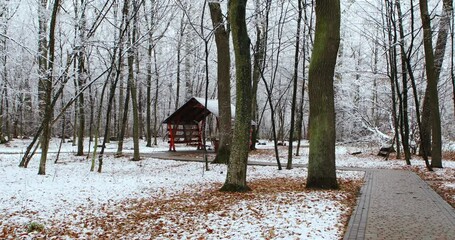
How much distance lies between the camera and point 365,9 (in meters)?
18.0

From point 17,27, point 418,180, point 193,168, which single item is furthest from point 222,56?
point 17,27

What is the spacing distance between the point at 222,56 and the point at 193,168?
461cm

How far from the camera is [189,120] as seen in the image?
23.9 meters

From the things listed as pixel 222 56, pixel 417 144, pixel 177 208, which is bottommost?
pixel 177 208

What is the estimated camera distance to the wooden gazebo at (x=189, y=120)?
20953 millimetres

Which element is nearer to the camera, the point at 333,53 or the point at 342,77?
the point at 333,53

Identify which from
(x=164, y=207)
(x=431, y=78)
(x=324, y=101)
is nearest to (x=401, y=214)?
(x=324, y=101)

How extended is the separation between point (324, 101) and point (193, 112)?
16.0m

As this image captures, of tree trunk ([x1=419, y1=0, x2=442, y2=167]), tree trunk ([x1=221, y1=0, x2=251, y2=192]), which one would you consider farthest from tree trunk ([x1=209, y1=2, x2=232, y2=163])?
tree trunk ([x1=419, y1=0, x2=442, y2=167])

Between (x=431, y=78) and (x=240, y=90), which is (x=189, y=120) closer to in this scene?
(x=431, y=78)

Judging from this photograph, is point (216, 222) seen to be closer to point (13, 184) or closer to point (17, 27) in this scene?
point (13, 184)

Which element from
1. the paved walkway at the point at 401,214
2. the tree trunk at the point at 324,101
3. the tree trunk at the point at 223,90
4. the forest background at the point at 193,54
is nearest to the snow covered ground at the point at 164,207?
the paved walkway at the point at 401,214

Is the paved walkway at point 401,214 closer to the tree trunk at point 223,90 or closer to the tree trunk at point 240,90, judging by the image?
the tree trunk at point 240,90

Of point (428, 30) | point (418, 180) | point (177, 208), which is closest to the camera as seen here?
point (177, 208)
